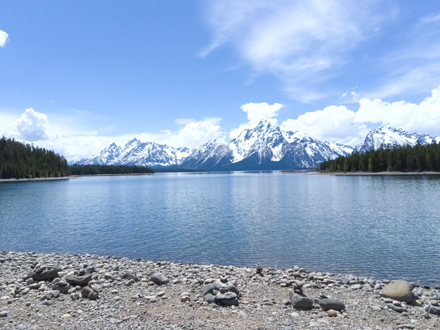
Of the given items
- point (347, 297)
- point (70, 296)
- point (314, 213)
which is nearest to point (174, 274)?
point (70, 296)

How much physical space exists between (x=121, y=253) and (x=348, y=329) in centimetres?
2176

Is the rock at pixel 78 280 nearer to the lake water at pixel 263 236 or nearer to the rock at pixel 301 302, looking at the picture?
the lake water at pixel 263 236

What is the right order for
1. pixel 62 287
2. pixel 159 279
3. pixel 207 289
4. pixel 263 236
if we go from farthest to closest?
pixel 263 236 → pixel 159 279 → pixel 62 287 → pixel 207 289

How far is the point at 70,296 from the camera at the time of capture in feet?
50.9

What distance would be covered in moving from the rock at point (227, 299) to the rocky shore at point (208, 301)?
5 cm

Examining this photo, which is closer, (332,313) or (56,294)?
(332,313)

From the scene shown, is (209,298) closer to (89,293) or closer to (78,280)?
(89,293)

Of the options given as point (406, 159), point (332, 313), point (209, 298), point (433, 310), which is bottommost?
point (433, 310)

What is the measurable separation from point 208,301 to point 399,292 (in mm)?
10075

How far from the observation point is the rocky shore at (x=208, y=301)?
1287 cm

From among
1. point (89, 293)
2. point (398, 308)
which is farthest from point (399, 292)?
point (89, 293)

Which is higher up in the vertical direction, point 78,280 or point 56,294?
point 78,280

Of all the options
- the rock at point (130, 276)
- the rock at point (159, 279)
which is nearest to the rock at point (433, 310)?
the rock at point (159, 279)

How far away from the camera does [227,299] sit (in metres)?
14.7
